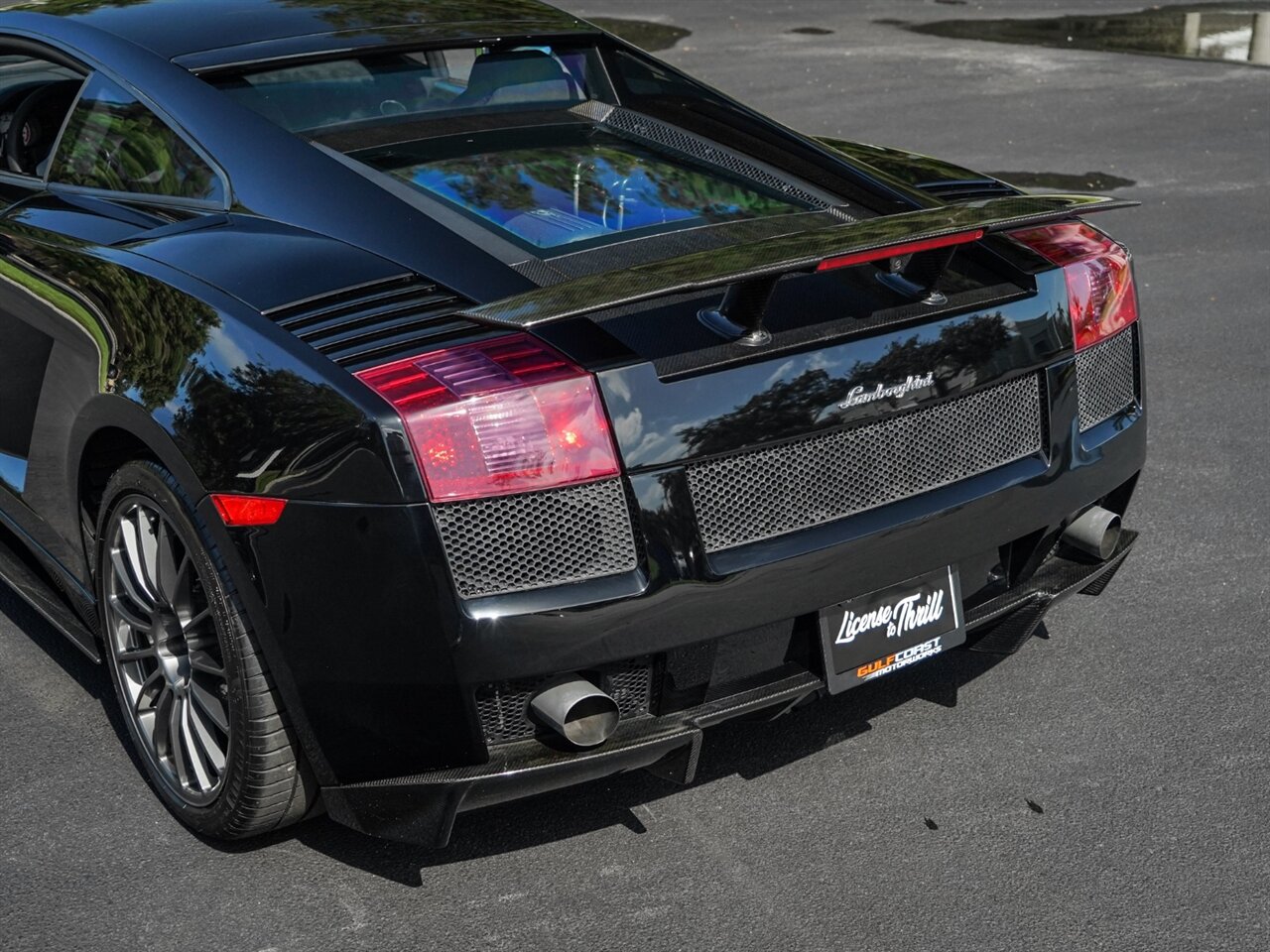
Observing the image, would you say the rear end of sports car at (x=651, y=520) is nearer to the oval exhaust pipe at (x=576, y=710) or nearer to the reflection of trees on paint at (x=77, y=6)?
the oval exhaust pipe at (x=576, y=710)

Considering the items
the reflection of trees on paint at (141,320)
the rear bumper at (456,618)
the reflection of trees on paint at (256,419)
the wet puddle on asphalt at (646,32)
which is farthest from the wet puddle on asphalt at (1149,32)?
the reflection of trees on paint at (256,419)

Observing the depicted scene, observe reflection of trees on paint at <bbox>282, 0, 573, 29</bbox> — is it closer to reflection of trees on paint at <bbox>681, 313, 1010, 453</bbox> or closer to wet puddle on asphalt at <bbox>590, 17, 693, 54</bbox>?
reflection of trees on paint at <bbox>681, 313, 1010, 453</bbox>

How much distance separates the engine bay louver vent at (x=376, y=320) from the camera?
2.70 meters

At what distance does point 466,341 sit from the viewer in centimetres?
270

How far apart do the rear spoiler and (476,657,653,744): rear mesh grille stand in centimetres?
63

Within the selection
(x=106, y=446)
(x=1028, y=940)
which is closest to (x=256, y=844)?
(x=106, y=446)

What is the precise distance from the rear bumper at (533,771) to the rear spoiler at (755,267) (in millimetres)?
686

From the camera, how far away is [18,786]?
11.2ft

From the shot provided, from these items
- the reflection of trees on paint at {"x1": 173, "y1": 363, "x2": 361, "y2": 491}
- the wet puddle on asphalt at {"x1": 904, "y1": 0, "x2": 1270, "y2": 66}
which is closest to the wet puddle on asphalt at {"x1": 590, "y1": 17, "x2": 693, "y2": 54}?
the wet puddle on asphalt at {"x1": 904, "y1": 0, "x2": 1270, "y2": 66}

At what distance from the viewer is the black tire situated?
2.93 m

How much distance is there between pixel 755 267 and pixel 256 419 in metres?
0.93

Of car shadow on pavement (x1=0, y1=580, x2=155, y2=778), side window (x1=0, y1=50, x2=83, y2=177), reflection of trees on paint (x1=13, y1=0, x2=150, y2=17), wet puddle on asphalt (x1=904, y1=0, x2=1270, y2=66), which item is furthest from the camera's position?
wet puddle on asphalt (x1=904, y1=0, x2=1270, y2=66)

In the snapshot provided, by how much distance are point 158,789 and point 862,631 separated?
1.56m

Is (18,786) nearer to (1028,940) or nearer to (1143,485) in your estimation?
(1028,940)
